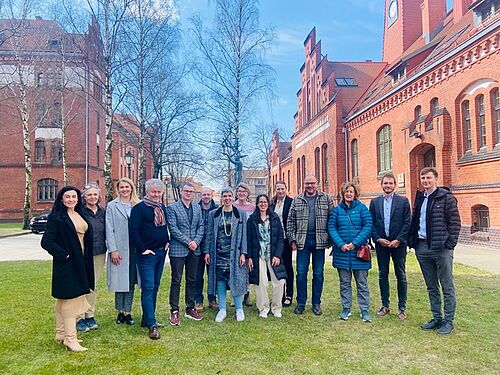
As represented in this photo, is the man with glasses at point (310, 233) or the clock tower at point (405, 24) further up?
the clock tower at point (405, 24)

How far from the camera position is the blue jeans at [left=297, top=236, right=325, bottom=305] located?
233 inches

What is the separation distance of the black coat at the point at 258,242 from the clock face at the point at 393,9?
26737 mm

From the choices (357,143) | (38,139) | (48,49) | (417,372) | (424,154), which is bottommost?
(417,372)

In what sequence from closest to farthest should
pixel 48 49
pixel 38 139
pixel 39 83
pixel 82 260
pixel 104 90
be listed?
pixel 82 260, pixel 104 90, pixel 48 49, pixel 39 83, pixel 38 139

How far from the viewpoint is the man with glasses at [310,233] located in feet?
19.2

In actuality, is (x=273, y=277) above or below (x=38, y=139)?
below

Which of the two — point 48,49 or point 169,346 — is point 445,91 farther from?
point 48,49

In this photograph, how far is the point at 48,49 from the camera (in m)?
21.6

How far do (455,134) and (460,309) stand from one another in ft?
36.3

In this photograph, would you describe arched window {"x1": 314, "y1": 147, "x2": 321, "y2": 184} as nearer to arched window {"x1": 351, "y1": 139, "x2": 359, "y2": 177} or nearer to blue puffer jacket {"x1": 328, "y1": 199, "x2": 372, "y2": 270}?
arched window {"x1": 351, "y1": 139, "x2": 359, "y2": 177}

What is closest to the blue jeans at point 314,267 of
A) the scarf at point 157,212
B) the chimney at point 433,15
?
the scarf at point 157,212

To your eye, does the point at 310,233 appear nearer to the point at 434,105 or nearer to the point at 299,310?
the point at 299,310

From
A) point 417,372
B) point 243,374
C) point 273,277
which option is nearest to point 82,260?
point 243,374

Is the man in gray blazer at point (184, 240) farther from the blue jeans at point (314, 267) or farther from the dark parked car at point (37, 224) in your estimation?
the dark parked car at point (37, 224)
